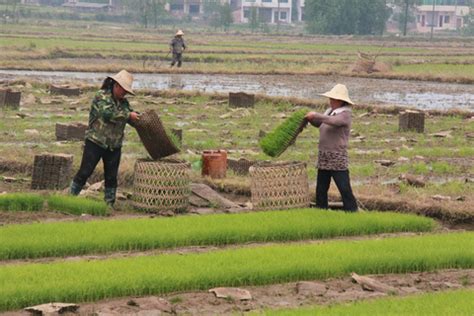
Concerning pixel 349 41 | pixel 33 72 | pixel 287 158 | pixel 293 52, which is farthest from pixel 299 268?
pixel 349 41

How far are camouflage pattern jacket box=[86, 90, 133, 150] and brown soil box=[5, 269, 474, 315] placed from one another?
3.23m

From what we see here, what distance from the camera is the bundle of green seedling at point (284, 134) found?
11.3 m

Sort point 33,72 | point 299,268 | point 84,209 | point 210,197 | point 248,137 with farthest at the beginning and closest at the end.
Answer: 1. point 33,72
2. point 248,137
3. point 210,197
4. point 84,209
5. point 299,268

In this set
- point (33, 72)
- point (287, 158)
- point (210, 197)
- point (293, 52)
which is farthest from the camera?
point (293, 52)

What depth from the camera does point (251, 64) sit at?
3834 cm

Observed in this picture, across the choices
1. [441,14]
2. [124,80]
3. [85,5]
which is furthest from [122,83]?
[441,14]

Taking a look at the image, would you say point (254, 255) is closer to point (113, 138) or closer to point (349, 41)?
point (113, 138)

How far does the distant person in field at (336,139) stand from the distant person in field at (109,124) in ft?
6.14

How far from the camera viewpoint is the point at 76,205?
433 inches

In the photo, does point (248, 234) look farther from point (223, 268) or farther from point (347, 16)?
point (347, 16)

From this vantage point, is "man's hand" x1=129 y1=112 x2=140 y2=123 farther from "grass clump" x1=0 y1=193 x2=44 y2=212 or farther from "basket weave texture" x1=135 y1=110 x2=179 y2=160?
"grass clump" x1=0 y1=193 x2=44 y2=212

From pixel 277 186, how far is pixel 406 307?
3.91 m

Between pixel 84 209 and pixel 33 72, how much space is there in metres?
21.1

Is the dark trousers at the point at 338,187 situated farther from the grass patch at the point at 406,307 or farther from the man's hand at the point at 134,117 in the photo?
the grass patch at the point at 406,307
